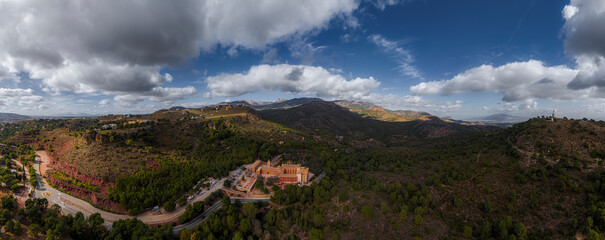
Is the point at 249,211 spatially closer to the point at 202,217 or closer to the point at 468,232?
the point at 202,217

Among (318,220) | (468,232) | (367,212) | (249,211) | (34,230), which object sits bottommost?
(249,211)

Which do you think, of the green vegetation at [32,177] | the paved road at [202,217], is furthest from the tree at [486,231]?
the green vegetation at [32,177]

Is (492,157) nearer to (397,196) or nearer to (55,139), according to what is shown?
(397,196)

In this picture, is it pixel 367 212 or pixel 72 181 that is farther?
pixel 72 181

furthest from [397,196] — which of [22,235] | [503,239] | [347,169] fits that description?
[22,235]

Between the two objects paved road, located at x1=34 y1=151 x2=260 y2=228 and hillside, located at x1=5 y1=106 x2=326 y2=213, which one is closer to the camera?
paved road, located at x1=34 y1=151 x2=260 y2=228

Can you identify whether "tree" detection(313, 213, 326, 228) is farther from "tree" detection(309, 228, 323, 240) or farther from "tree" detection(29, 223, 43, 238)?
"tree" detection(29, 223, 43, 238)

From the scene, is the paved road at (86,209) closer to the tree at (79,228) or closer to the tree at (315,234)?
the tree at (79,228)

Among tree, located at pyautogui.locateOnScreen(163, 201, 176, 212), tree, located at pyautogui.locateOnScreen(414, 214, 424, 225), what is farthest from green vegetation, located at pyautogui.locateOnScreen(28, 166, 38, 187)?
tree, located at pyautogui.locateOnScreen(414, 214, 424, 225)

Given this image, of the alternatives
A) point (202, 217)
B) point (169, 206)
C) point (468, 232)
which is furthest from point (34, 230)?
point (468, 232)

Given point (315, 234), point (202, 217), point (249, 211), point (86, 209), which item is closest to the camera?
point (315, 234)
